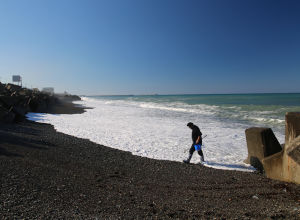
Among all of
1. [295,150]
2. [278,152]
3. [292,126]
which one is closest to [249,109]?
[278,152]

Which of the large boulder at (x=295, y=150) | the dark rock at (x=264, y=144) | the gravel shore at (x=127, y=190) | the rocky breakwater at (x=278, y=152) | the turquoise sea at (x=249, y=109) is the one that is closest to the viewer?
the gravel shore at (x=127, y=190)

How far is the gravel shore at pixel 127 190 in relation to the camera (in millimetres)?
3729

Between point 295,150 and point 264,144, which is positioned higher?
point 295,150

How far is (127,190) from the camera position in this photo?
15.8 feet

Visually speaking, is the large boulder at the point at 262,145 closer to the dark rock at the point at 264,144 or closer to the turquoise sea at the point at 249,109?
the dark rock at the point at 264,144

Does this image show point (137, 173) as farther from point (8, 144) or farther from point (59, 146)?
point (8, 144)

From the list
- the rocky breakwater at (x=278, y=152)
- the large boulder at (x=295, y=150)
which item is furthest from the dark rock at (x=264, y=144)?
the large boulder at (x=295, y=150)

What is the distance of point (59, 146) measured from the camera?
8.36 m

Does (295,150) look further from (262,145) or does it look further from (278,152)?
(262,145)

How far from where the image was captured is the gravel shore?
3.73 m

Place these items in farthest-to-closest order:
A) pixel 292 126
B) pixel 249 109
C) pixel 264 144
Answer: pixel 249 109 < pixel 264 144 < pixel 292 126

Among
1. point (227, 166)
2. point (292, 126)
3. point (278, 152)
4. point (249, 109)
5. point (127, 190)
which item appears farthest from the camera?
point (249, 109)

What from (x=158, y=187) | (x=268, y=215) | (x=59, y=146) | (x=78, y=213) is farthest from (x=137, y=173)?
(x=59, y=146)

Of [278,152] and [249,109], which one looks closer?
[278,152]
